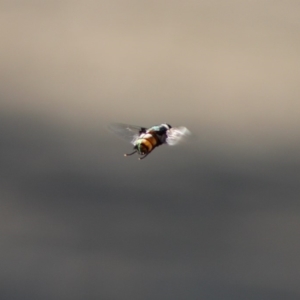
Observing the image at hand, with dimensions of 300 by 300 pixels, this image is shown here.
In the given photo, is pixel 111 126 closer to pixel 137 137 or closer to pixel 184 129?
pixel 137 137

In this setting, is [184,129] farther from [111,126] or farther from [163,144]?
[111,126]

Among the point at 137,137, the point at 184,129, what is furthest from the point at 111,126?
the point at 184,129
